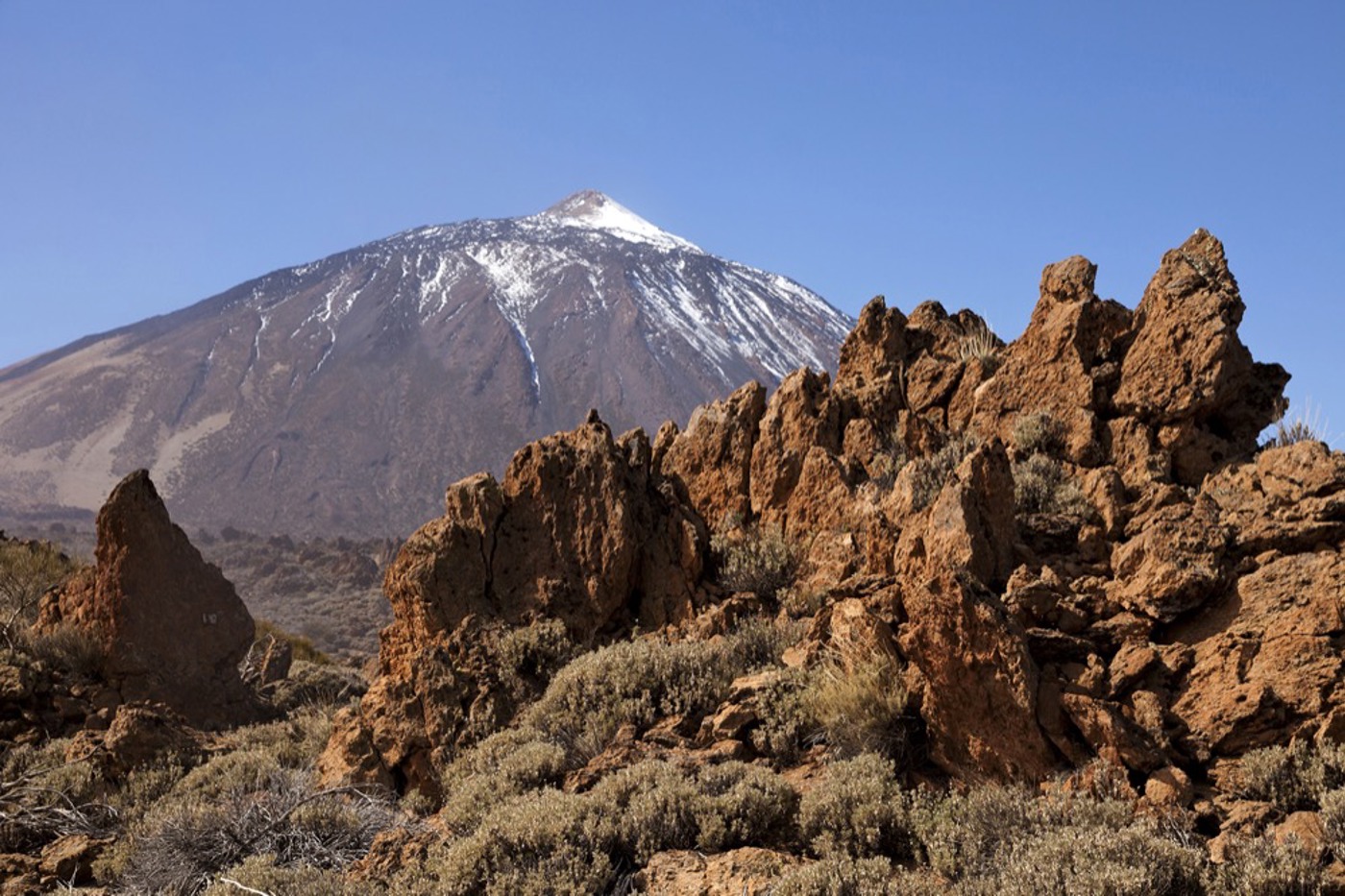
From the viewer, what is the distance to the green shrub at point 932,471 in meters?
6.88

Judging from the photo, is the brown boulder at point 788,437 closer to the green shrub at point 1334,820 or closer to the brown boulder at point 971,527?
the brown boulder at point 971,527

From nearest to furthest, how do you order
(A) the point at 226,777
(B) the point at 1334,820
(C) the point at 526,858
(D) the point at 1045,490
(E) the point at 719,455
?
(B) the point at 1334,820 → (C) the point at 526,858 → (A) the point at 226,777 → (D) the point at 1045,490 → (E) the point at 719,455

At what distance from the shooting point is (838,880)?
14.0 feet

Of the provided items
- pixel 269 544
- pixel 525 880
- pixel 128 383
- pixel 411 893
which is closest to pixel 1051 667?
pixel 525 880

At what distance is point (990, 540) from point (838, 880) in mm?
2545

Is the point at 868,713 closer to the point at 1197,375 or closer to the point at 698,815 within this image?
the point at 698,815

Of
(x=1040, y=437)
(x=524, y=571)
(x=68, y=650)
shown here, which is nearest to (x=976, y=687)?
(x=1040, y=437)

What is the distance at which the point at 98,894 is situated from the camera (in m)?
5.76

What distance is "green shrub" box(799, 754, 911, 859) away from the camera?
4.71m

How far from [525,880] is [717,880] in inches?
32.9

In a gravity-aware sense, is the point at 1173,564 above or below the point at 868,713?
above

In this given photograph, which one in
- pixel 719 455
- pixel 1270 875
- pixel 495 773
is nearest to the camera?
pixel 1270 875

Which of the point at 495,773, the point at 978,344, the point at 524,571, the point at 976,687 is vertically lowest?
the point at 495,773

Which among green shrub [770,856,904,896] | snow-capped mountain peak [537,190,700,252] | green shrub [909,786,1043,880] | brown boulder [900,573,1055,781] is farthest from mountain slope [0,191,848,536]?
green shrub [770,856,904,896]
